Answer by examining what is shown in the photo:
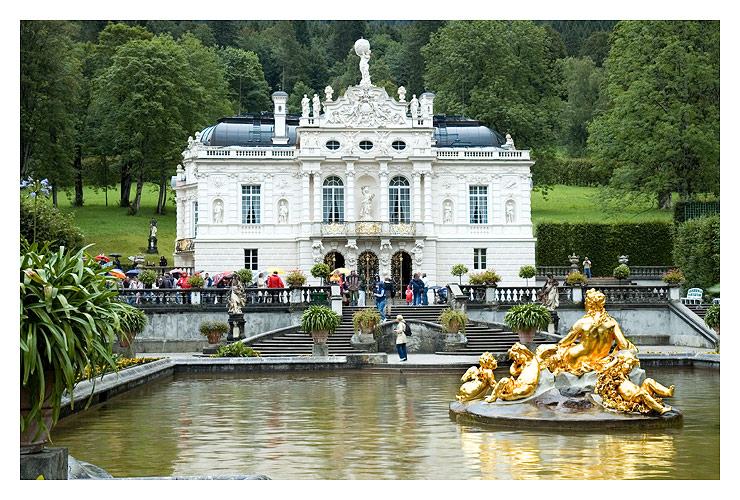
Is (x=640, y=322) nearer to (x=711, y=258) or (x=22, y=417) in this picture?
(x=711, y=258)

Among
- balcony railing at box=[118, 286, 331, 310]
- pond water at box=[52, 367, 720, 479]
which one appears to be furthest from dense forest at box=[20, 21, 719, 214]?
pond water at box=[52, 367, 720, 479]

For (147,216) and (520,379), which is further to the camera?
(147,216)

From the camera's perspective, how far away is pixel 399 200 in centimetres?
4366

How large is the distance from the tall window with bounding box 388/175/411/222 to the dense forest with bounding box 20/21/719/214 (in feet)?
34.4

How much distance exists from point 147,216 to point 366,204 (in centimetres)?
2047

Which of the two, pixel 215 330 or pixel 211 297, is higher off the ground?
pixel 211 297

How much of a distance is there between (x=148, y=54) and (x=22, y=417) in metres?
51.6

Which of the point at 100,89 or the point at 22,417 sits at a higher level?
the point at 100,89

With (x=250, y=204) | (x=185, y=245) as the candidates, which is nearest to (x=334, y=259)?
(x=250, y=204)

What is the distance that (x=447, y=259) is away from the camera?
4356cm

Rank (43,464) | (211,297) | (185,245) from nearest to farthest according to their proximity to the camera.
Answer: (43,464)
(211,297)
(185,245)

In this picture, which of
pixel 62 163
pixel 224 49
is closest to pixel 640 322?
pixel 62 163

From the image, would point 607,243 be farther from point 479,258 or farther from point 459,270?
point 459,270

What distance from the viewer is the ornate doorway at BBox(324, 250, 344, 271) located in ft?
141
